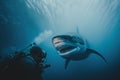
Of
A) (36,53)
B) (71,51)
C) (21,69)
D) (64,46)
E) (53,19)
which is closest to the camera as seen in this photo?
(21,69)

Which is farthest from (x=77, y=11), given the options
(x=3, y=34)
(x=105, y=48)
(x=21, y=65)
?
(x=105, y=48)

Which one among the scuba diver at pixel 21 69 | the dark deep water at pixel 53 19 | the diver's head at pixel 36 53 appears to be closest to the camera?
the scuba diver at pixel 21 69

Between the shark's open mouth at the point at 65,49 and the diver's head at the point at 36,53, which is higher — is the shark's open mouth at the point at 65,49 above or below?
above

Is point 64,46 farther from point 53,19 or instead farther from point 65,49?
point 53,19

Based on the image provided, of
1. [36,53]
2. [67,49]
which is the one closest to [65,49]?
[67,49]

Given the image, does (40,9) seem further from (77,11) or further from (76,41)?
(76,41)

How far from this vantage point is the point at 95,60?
20859 mm

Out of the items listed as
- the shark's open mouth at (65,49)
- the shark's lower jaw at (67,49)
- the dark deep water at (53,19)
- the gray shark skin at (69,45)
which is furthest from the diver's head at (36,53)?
the dark deep water at (53,19)

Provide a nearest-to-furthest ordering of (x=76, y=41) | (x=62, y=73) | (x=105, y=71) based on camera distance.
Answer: (x=76, y=41) < (x=105, y=71) < (x=62, y=73)

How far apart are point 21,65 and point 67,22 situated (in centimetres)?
971

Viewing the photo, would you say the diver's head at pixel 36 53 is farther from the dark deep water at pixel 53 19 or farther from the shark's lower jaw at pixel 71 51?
the dark deep water at pixel 53 19

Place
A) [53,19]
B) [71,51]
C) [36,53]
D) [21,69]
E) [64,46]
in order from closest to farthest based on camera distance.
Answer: [21,69], [36,53], [64,46], [71,51], [53,19]

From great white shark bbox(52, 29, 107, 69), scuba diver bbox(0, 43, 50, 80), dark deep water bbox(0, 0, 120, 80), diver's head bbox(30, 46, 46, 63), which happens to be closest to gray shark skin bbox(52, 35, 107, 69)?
great white shark bbox(52, 29, 107, 69)

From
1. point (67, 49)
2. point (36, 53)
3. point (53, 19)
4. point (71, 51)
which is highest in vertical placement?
point (53, 19)
